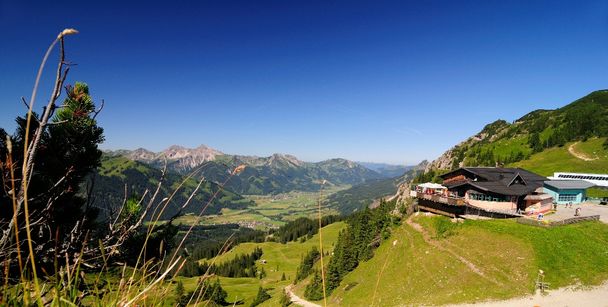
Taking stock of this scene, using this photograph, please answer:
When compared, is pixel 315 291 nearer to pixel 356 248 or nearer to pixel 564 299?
pixel 356 248

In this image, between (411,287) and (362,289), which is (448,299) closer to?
(411,287)

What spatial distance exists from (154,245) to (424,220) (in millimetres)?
51989

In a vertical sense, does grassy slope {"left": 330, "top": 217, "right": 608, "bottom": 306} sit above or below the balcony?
below

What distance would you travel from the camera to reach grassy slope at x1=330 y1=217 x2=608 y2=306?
3303 cm

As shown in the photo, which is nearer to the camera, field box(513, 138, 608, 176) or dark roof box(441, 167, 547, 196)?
dark roof box(441, 167, 547, 196)

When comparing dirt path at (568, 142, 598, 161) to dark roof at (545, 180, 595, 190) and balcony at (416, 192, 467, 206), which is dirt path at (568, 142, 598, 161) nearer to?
dark roof at (545, 180, 595, 190)

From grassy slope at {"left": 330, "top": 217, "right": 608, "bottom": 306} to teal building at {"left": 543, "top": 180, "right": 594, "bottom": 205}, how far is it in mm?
24829

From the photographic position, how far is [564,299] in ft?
95.0

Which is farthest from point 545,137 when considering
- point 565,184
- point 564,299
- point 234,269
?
point 234,269

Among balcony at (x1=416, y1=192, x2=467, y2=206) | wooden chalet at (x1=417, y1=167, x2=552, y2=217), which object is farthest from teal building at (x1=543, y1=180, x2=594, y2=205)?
balcony at (x1=416, y1=192, x2=467, y2=206)

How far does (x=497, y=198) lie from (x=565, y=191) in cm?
2529

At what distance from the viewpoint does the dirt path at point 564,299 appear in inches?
1103

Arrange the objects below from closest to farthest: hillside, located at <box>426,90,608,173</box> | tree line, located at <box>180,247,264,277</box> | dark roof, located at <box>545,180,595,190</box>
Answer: dark roof, located at <box>545,180,595,190</box>, hillside, located at <box>426,90,608,173</box>, tree line, located at <box>180,247,264,277</box>

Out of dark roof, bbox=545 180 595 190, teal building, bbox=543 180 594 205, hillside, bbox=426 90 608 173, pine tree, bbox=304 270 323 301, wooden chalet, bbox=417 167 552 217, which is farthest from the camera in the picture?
hillside, bbox=426 90 608 173
